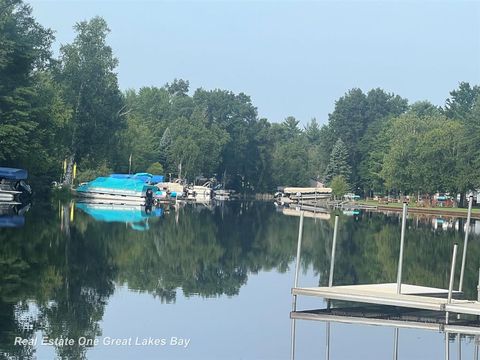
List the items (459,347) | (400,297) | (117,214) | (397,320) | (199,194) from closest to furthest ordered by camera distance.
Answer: (459,347) → (397,320) → (400,297) → (117,214) → (199,194)

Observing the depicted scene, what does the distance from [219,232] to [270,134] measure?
109430mm

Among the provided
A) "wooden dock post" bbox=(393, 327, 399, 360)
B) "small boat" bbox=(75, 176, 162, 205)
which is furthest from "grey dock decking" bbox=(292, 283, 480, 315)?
"small boat" bbox=(75, 176, 162, 205)

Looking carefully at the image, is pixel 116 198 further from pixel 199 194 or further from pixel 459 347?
pixel 459 347

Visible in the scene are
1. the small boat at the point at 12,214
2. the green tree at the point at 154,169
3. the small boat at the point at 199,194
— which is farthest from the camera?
the small boat at the point at 199,194

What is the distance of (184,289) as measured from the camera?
23828 millimetres

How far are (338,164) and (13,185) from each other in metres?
75.7

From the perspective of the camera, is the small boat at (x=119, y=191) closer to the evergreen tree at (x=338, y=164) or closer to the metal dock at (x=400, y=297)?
the evergreen tree at (x=338, y=164)

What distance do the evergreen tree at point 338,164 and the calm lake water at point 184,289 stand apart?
8798 centimetres

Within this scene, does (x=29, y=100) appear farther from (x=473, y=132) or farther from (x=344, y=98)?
(x=344, y=98)

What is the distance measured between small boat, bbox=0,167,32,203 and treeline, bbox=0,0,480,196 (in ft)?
5.57

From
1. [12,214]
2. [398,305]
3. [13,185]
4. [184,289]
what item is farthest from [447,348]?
[13,185]

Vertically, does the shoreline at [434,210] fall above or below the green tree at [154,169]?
below

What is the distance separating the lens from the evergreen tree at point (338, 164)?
133m

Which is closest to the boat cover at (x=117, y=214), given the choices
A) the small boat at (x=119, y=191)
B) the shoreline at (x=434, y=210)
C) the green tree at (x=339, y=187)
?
the small boat at (x=119, y=191)
